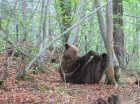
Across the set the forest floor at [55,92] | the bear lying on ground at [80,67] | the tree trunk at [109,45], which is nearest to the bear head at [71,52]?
the bear lying on ground at [80,67]

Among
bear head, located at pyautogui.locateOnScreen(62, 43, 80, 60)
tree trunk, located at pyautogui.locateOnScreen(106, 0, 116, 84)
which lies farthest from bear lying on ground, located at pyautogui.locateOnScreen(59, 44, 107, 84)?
tree trunk, located at pyautogui.locateOnScreen(106, 0, 116, 84)

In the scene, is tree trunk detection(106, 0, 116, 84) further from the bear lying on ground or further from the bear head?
the bear head

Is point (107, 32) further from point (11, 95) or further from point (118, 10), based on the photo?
point (118, 10)

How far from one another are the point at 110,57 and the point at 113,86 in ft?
2.69

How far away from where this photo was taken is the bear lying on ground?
10.2m

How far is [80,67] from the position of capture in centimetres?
1047

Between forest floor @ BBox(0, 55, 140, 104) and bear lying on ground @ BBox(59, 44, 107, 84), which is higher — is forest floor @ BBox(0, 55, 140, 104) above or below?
below

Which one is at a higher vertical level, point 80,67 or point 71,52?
point 71,52

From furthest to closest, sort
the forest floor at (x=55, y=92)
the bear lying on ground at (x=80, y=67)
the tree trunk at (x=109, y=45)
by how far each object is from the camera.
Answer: the bear lying on ground at (x=80, y=67) → the tree trunk at (x=109, y=45) → the forest floor at (x=55, y=92)

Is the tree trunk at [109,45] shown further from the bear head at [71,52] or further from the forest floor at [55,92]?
the bear head at [71,52]

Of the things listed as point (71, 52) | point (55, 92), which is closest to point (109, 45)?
point (71, 52)

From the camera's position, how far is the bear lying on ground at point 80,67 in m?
10.2

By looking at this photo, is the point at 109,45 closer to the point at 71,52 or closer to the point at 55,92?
the point at 71,52

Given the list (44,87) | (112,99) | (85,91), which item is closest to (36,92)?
(44,87)
